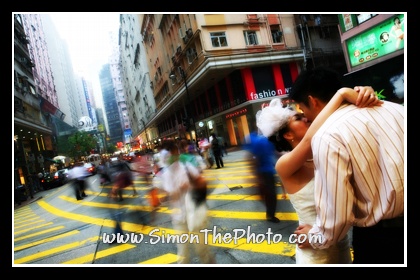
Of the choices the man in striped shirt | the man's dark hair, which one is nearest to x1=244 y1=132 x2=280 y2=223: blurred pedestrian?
the man's dark hair

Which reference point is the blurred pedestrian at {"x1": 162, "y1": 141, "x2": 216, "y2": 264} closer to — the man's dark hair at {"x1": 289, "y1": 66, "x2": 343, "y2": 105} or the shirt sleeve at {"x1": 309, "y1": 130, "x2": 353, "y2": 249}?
the shirt sleeve at {"x1": 309, "y1": 130, "x2": 353, "y2": 249}

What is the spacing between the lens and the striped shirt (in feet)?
3.68

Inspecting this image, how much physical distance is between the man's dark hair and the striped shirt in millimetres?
255

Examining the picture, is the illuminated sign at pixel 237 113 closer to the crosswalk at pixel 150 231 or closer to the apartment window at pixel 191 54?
the apartment window at pixel 191 54

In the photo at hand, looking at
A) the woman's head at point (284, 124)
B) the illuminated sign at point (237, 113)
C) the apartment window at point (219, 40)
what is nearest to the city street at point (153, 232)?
the woman's head at point (284, 124)

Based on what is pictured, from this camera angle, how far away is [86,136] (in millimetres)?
5527

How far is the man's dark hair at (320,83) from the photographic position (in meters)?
1.46

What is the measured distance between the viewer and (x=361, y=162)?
3.70 ft

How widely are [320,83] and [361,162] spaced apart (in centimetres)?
54

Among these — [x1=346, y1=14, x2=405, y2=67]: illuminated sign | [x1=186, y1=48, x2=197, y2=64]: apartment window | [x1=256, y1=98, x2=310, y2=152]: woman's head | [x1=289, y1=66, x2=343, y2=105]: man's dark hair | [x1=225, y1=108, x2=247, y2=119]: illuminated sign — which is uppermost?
[x1=186, y1=48, x2=197, y2=64]: apartment window

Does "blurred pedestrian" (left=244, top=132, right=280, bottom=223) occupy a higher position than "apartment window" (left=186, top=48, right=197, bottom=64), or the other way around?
"apartment window" (left=186, top=48, right=197, bottom=64)
